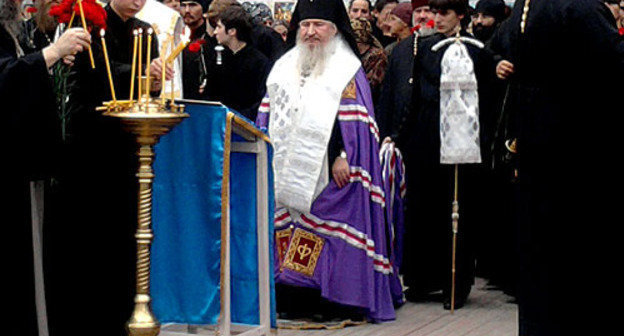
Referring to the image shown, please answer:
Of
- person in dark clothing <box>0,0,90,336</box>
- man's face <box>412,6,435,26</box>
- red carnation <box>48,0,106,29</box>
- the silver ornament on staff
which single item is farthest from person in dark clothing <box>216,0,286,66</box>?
person in dark clothing <box>0,0,90,336</box>

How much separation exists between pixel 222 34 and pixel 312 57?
73.5 inches

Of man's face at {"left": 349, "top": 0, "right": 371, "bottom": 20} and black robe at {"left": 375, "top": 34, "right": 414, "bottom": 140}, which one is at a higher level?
man's face at {"left": 349, "top": 0, "right": 371, "bottom": 20}

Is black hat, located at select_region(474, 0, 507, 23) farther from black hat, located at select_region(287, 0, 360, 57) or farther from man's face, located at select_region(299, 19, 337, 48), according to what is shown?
man's face, located at select_region(299, 19, 337, 48)

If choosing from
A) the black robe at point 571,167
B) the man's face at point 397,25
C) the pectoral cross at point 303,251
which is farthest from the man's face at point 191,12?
the black robe at point 571,167

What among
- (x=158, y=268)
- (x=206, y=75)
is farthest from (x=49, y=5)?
(x=206, y=75)

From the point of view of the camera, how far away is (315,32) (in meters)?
7.51

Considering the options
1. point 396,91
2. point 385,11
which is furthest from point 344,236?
point 385,11

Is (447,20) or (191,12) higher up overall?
(191,12)

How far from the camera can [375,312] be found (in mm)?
7500

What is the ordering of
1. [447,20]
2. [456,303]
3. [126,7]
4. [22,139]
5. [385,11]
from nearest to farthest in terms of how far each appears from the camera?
1. [22,139]
2. [126,7]
3. [456,303]
4. [447,20]
5. [385,11]

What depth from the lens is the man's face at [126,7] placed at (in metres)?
5.85

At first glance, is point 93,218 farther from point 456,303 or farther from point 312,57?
point 456,303

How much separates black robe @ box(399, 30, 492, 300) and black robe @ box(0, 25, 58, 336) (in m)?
3.96

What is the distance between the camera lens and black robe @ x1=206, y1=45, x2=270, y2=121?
9180 mm
